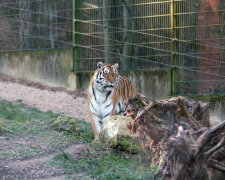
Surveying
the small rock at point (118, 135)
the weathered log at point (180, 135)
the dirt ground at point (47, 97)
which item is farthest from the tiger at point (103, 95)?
the weathered log at point (180, 135)

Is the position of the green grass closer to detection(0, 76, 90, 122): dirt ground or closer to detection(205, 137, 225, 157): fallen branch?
detection(205, 137, 225, 157): fallen branch

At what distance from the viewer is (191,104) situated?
198 inches

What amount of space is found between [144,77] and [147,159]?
5280 mm

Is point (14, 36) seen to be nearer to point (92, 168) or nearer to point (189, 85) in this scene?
point (189, 85)

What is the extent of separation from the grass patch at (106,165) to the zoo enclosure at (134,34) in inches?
176

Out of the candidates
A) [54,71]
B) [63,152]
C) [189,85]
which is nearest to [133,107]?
[63,152]

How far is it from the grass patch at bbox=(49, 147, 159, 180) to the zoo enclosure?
14.7ft

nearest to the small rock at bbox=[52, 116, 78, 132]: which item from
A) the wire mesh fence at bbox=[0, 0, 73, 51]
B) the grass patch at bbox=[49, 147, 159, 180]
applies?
the grass patch at bbox=[49, 147, 159, 180]

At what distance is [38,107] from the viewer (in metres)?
10.2

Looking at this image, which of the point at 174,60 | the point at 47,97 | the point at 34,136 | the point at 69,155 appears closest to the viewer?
the point at 69,155

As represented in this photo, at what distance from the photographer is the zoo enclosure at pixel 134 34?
958 cm

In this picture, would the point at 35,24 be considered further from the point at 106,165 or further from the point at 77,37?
the point at 106,165

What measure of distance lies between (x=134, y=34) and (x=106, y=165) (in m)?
6.19

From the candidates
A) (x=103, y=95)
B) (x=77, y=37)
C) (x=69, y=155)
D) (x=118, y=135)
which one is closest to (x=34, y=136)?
A: (x=69, y=155)
